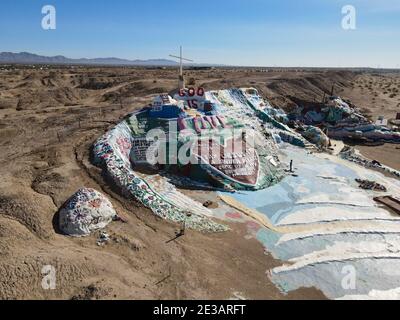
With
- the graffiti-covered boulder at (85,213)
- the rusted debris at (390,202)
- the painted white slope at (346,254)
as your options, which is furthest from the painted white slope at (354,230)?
the graffiti-covered boulder at (85,213)

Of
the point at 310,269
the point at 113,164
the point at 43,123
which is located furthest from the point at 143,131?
the point at 310,269

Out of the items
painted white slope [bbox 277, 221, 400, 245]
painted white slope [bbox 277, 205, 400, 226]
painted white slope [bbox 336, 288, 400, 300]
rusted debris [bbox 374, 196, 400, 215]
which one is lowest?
painted white slope [bbox 336, 288, 400, 300]

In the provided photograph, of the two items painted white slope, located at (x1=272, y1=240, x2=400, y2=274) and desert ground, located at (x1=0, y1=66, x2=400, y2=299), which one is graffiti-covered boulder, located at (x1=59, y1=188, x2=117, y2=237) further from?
painted white slope, located at (x1=272, y1=240, x2=400, y2=274)

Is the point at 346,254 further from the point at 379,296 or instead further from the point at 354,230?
the point at 379,296

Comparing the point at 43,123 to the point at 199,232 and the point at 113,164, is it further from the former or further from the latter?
the point at 199,232

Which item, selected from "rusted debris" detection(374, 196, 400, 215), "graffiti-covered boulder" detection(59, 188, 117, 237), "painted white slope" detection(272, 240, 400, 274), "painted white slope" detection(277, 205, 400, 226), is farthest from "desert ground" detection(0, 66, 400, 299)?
"rusted debris" detection(374, 196, 400, 215)

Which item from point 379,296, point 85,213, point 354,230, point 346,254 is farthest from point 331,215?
point 85,213
